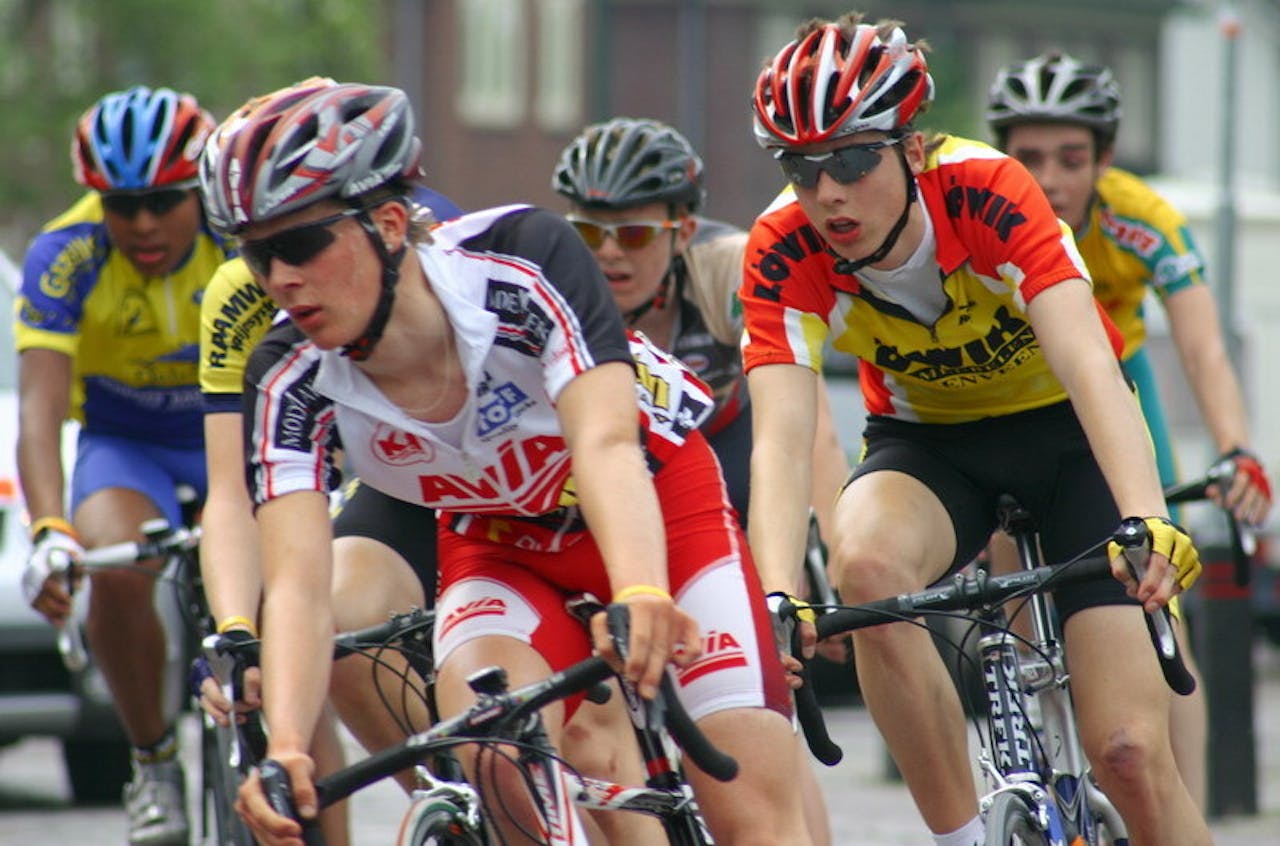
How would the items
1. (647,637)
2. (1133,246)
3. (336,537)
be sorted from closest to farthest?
(647,637), (336,537), (1133,246)

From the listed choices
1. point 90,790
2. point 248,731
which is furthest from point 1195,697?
point 90,790

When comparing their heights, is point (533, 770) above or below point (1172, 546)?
below

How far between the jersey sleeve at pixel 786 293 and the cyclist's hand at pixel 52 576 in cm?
240

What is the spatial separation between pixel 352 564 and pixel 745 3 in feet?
117

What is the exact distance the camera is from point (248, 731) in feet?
16.6

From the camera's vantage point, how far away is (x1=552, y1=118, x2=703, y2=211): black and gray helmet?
21.7 ft

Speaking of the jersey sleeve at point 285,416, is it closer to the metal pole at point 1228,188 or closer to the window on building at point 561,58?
the metal pole at point 1228,188

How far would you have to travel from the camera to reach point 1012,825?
4.80m

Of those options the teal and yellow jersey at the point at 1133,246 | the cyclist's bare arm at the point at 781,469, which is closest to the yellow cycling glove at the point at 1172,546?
the cyclist's bare arm at the point at 781,469

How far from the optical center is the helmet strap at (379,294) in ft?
14.1

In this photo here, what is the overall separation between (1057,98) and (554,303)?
11.7 feet

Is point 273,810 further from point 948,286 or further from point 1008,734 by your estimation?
point 948,286

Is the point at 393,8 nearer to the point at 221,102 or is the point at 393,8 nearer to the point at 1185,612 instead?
the point at 221,102

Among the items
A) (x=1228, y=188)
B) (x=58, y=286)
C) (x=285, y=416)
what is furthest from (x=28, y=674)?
(x=1228, y=188)
